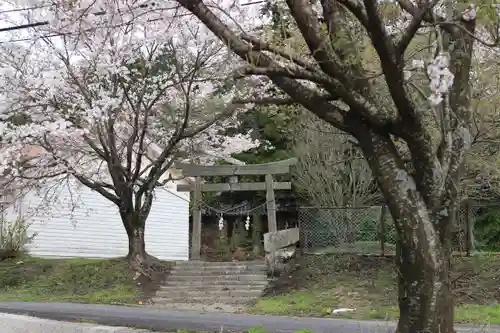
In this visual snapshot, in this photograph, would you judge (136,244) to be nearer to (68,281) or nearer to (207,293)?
(68,281)

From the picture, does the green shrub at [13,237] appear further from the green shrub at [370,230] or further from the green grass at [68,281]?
the green shrub at [370,230]

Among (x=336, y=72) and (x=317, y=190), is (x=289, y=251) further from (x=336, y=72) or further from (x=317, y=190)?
(x=336, y=72)

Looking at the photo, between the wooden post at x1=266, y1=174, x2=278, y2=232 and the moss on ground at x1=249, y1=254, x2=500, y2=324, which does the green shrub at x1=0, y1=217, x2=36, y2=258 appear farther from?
the moss on ground at x1=249, y1=254, x2=500, y2=324

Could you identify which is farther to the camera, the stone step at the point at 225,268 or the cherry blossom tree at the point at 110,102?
the stone step at the point at 225,268

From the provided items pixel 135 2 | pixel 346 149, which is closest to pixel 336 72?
pixel 135 2

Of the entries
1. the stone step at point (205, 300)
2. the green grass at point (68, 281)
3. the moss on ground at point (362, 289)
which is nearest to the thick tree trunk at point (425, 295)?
the moss on ground at point (362, 289)

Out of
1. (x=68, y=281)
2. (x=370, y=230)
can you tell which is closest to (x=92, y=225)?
(x=68, y=281)

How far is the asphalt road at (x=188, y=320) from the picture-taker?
907 cm

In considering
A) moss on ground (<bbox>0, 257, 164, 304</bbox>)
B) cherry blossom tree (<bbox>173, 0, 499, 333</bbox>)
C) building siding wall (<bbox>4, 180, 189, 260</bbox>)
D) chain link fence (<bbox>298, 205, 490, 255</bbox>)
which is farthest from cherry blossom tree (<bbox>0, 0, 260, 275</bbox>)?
cherry blossom tree (<bbox>173, 0, 499, 333</bbox>)

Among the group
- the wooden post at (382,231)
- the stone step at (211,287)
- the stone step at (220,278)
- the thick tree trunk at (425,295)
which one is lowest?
the stone step at (211,287)

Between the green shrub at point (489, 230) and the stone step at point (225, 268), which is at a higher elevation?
the green shrub at point (489, 230)

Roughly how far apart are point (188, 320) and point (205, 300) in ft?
11.2

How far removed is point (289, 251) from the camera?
1501 cm

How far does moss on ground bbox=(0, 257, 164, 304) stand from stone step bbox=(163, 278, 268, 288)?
924 millimetres
